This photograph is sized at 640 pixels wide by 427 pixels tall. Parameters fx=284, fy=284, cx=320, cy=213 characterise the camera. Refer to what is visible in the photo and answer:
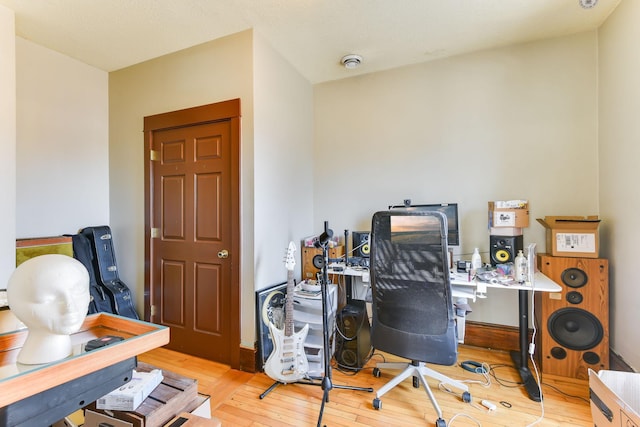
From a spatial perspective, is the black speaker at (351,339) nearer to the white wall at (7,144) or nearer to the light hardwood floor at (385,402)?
the light hardwood floor at (385,402)

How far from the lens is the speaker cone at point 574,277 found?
Answer: 2.05 metres

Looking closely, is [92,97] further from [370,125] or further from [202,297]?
[370,125]

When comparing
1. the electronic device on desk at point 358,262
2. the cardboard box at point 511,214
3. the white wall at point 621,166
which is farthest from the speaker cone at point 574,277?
the electronic device on desk at point 358,262

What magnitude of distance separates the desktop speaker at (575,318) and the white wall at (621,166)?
0.11 metres

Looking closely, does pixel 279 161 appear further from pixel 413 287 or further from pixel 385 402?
pixel 385 402

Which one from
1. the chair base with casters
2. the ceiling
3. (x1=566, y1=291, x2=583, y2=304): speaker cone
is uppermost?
the ceiling

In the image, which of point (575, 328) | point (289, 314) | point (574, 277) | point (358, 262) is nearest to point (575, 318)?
point (575, 328)

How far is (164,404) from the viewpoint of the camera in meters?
1.17

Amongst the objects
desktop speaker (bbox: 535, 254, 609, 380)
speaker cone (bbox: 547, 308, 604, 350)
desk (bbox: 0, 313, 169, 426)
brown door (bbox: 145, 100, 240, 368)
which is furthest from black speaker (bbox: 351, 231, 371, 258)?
desk (bbox: 0, 313, 169, 426)

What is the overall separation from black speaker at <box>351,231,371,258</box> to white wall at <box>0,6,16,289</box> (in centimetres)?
264

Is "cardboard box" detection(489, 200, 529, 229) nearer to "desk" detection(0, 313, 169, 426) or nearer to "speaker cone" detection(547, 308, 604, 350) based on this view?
"speaker cone" detection(547, 308, 604, 350)

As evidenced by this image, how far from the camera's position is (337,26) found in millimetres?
2252

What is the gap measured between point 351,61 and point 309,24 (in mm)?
622

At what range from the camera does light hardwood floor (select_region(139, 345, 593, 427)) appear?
1722 millimetres
